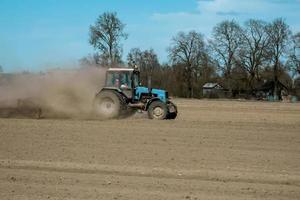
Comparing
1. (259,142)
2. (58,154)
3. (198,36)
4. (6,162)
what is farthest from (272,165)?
(198,36)

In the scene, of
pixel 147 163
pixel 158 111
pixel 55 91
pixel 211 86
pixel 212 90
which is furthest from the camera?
pixel 211 86

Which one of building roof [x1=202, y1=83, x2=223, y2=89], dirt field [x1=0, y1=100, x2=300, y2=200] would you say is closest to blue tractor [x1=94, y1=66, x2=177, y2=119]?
dirt field [x1=0, y1=100, x2=300, y2=200]

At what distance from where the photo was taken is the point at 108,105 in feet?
74.7

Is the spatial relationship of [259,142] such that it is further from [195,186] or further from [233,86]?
[233,86]

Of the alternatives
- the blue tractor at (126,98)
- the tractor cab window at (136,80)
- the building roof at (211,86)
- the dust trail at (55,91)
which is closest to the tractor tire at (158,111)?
the blue tractor at (126,98)

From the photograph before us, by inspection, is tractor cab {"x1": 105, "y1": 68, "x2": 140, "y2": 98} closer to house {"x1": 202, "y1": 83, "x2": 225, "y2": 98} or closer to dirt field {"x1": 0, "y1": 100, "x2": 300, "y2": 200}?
dirt field {"x1": 0, "y1": 100, "x2": 300, "y2": 200}

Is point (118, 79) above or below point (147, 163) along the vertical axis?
above

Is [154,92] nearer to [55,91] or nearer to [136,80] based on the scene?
[136,80]

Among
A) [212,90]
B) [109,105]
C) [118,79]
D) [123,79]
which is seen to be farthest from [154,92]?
[212,90]

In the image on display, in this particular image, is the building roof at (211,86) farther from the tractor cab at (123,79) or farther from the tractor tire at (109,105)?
the tractor tire at (109,105)

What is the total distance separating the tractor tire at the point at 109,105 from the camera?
2267 cm

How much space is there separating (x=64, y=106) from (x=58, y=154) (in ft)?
39.0

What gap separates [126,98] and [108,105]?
852mm

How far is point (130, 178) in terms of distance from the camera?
930 cm
